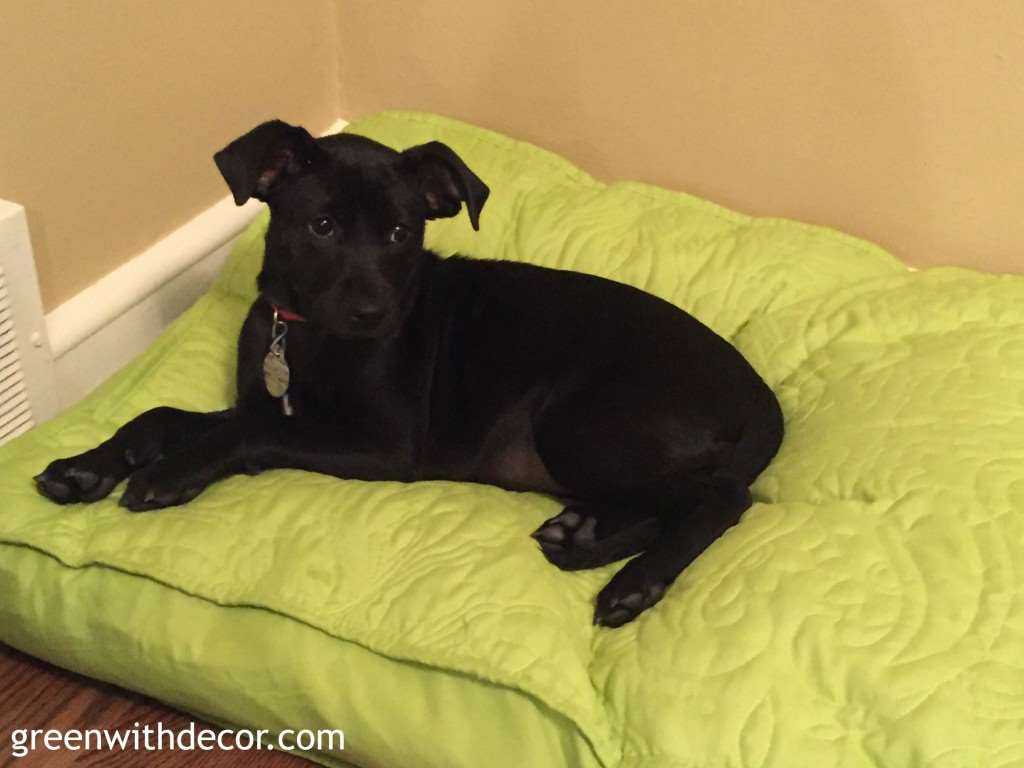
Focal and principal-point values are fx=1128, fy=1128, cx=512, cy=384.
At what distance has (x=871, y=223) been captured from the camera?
2.26 meters

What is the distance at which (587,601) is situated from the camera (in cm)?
152

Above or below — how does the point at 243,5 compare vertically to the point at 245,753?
above

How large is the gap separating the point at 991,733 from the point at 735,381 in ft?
2.03

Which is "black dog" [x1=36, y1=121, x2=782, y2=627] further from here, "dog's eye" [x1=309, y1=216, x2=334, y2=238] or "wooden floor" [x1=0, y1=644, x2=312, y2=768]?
"wooden floor" [x1=0, y1=644, x2=312, y2=768]

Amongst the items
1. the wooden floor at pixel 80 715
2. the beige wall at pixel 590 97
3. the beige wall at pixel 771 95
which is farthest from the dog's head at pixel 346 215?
the beige wall at pixel 771 95

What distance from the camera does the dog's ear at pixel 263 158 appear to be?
151 cm

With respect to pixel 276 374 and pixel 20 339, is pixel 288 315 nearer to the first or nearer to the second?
pixel 276 374

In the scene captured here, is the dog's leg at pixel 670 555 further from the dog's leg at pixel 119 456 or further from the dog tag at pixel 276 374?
the dog's leg at pixel 119 456

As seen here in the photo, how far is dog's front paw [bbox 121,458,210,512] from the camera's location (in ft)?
5.22

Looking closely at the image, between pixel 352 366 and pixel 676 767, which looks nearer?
pixel 676 767

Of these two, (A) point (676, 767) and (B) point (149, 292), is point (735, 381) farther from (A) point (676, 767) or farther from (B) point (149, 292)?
(B) point (149, 292)

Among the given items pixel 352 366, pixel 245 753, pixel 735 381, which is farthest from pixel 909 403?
pixel 245 753

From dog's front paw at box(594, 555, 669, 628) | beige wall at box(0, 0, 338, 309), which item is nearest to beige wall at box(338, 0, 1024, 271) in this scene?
beige wall at box(0, 0, 338, 309)

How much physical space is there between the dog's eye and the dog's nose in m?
0.12
